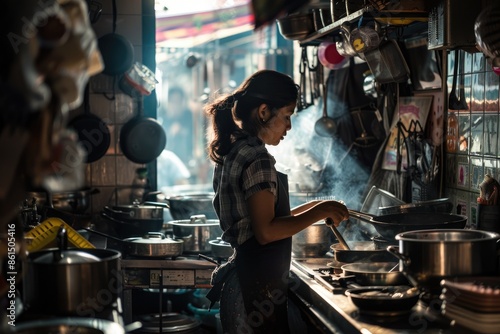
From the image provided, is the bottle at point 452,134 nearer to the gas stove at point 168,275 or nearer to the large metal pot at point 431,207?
the large metal pot at point 431,207

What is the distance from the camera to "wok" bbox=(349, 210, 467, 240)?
12.0 feet

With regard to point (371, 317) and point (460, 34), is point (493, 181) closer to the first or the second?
point (460, 34)

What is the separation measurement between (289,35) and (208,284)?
2110 millimetres

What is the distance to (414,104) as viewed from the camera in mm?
5250

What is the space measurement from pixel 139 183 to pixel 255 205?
126 inches

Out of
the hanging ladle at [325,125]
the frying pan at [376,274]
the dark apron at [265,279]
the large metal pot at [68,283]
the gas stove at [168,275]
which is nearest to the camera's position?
the large metal pot at [68,283]

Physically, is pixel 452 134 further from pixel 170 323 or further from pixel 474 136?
pixel 170 323

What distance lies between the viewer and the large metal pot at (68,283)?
104 inches

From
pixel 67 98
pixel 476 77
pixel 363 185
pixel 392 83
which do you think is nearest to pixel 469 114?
pixel 476 77

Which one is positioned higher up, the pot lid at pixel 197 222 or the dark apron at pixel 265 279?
the pot lid at pixel 197 222

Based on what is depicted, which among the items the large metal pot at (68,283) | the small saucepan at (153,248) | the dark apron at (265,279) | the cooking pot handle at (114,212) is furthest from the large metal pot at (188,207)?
the large metal pot at (68,283)

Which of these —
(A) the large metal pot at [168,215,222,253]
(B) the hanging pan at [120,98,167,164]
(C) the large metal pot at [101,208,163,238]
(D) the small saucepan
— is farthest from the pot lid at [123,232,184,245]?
(B) the hanging pan at [120,98,167,164]

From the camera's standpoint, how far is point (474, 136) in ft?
14.3

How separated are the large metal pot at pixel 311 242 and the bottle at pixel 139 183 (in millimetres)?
2208
